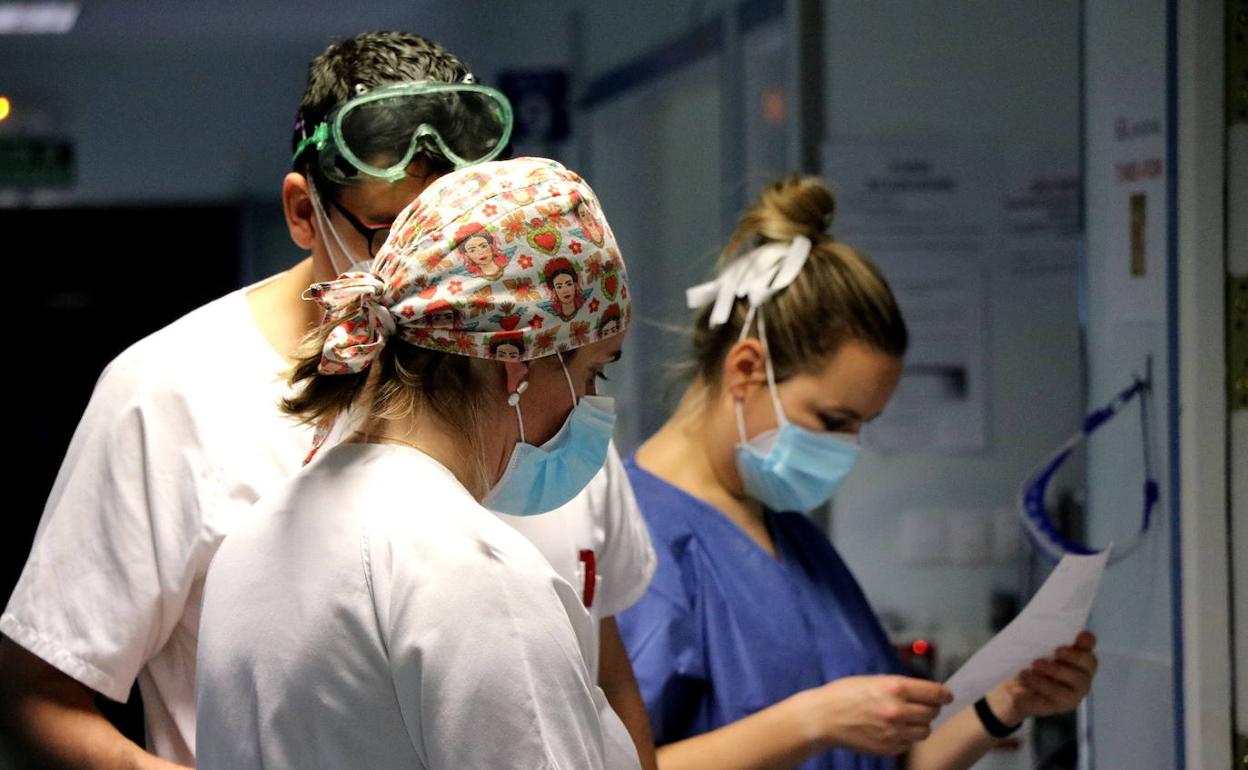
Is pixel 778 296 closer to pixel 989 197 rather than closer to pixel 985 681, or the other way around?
pixel 985 681

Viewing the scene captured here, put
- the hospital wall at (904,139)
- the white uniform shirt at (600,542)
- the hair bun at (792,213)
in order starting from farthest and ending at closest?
the hospital wall at (904,139), the hair bun at (792,213), the white uniform shirt at (600,542)

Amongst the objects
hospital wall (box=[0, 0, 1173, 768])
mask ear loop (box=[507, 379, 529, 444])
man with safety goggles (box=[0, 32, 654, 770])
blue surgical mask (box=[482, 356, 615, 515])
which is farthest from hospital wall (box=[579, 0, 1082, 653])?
mask ear loop (box=[507, 379, 529, 444])

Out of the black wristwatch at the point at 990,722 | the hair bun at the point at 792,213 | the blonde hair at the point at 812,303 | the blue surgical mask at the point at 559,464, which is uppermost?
the hair bun at the point at 792,213

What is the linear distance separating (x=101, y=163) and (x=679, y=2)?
4.31ft

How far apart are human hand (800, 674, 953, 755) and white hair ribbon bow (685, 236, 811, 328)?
47 cm

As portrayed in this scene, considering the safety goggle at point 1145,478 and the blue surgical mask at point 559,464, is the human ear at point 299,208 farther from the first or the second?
the safety goggle at point 1145,478

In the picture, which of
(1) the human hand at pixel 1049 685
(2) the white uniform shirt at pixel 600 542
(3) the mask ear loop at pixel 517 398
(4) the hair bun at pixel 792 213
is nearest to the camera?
(3) the mask ear loop at pixel 517 398

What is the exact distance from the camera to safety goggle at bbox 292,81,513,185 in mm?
1157

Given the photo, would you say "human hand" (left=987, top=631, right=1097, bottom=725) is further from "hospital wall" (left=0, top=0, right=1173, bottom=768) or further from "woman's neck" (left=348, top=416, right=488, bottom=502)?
"woman's neck" (left=348, top=416, right=488, bottom=502)

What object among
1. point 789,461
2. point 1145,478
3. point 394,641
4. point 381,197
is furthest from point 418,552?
point 1145,478

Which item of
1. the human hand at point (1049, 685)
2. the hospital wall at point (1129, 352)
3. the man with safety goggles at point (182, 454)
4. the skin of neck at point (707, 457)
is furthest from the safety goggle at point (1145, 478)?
the man with safety goggles at point (182, 454)

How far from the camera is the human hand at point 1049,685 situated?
5.40 ft

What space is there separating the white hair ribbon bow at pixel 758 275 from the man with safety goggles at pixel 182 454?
56 centimetres

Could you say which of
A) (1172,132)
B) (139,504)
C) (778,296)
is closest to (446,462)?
(139,504)
